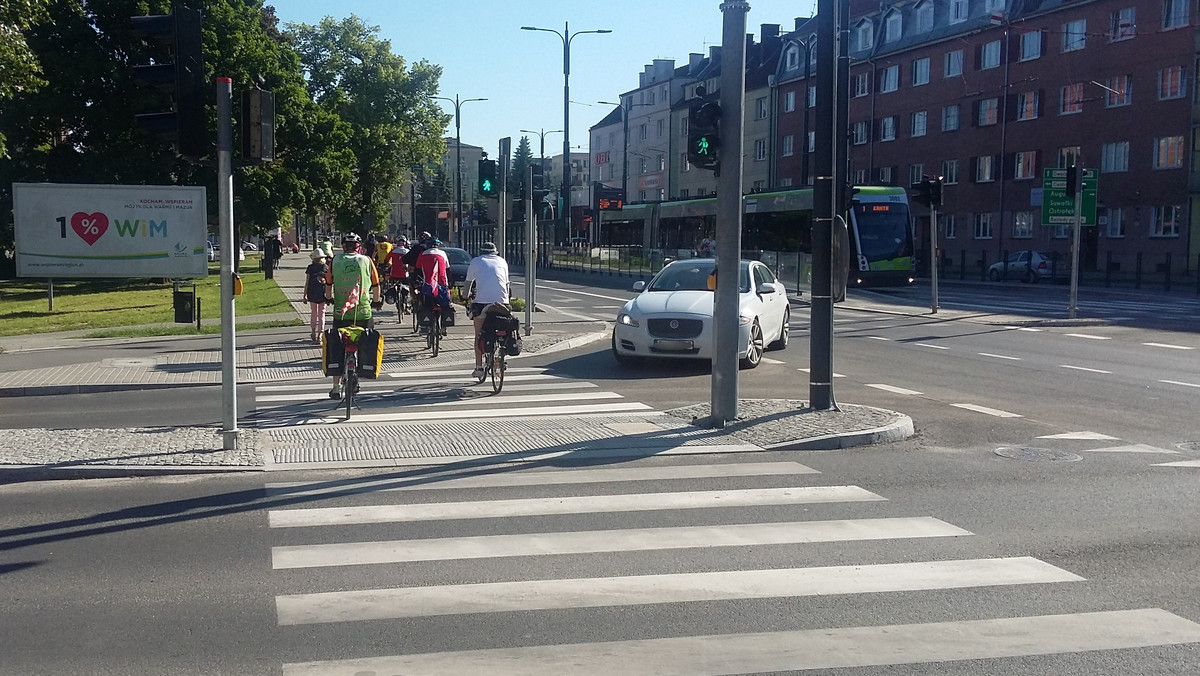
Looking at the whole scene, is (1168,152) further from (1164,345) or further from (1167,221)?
(1164,345)

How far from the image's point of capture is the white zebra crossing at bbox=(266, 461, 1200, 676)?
4.75 m

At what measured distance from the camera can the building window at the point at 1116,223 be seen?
160 feet

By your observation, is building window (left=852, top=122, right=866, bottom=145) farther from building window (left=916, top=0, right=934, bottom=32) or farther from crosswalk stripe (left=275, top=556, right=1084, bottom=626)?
crosswalk stripe (left=275, top=556, right=1084, bottom=626)

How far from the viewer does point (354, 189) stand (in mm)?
72562

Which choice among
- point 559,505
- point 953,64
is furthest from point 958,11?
point 559,505

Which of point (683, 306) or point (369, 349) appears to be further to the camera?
point (683, 306)

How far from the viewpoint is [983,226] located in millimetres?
56750

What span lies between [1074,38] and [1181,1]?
17.8 feet

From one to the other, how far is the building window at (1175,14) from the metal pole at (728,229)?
42.2 metres

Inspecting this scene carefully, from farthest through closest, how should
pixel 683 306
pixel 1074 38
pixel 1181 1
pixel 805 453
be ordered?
1. pixel 1074 38
2. pixel 1181 1
3. pixel 683 306
4. pixel 805 453

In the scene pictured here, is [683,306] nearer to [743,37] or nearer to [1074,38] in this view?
[743,37]

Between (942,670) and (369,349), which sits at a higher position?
(369,349)

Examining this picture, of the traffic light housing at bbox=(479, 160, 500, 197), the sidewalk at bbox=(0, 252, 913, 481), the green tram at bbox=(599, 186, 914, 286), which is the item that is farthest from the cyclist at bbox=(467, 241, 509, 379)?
the green tram at bbox=(599, 186, 914, 286)

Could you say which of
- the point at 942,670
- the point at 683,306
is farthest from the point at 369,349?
the point at 942,670
